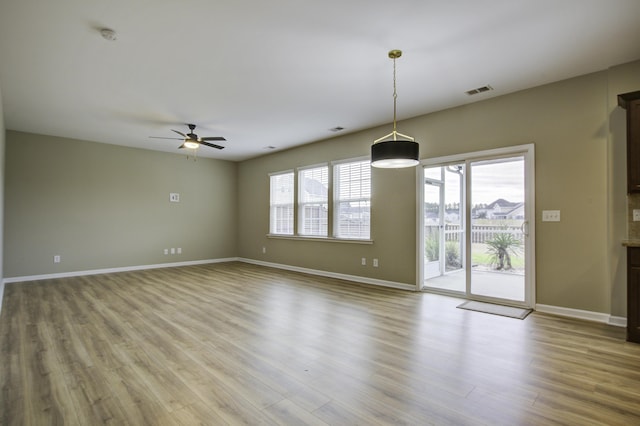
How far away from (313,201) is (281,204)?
1163 mm

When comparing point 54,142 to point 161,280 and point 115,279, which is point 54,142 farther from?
point 161,280

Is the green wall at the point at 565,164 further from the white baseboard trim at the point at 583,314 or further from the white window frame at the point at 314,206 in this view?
the white window frame at the point at 314,206

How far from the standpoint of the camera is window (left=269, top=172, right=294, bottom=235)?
7508mm

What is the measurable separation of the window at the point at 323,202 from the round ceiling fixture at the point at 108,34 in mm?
4078

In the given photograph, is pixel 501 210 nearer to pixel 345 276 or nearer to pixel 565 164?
pixel 565 164

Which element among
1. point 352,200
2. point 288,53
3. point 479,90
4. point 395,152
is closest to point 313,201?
point 352,200

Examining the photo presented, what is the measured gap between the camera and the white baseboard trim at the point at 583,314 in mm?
3383

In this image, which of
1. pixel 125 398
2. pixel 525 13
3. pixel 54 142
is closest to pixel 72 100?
pixel 54 142

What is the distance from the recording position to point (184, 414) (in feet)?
6.12

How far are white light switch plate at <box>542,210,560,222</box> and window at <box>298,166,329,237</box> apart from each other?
373 cm

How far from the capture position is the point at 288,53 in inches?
127

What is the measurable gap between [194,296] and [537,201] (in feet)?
16.2

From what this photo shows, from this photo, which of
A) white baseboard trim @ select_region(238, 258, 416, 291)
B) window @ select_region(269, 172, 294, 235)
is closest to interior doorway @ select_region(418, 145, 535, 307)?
white baseboard trim @ select_region(238, 258, 416, 291)

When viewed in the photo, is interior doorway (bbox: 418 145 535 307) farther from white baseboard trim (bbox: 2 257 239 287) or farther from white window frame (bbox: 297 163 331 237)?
white baseboard trim (bbox: 2 257 239 287)
